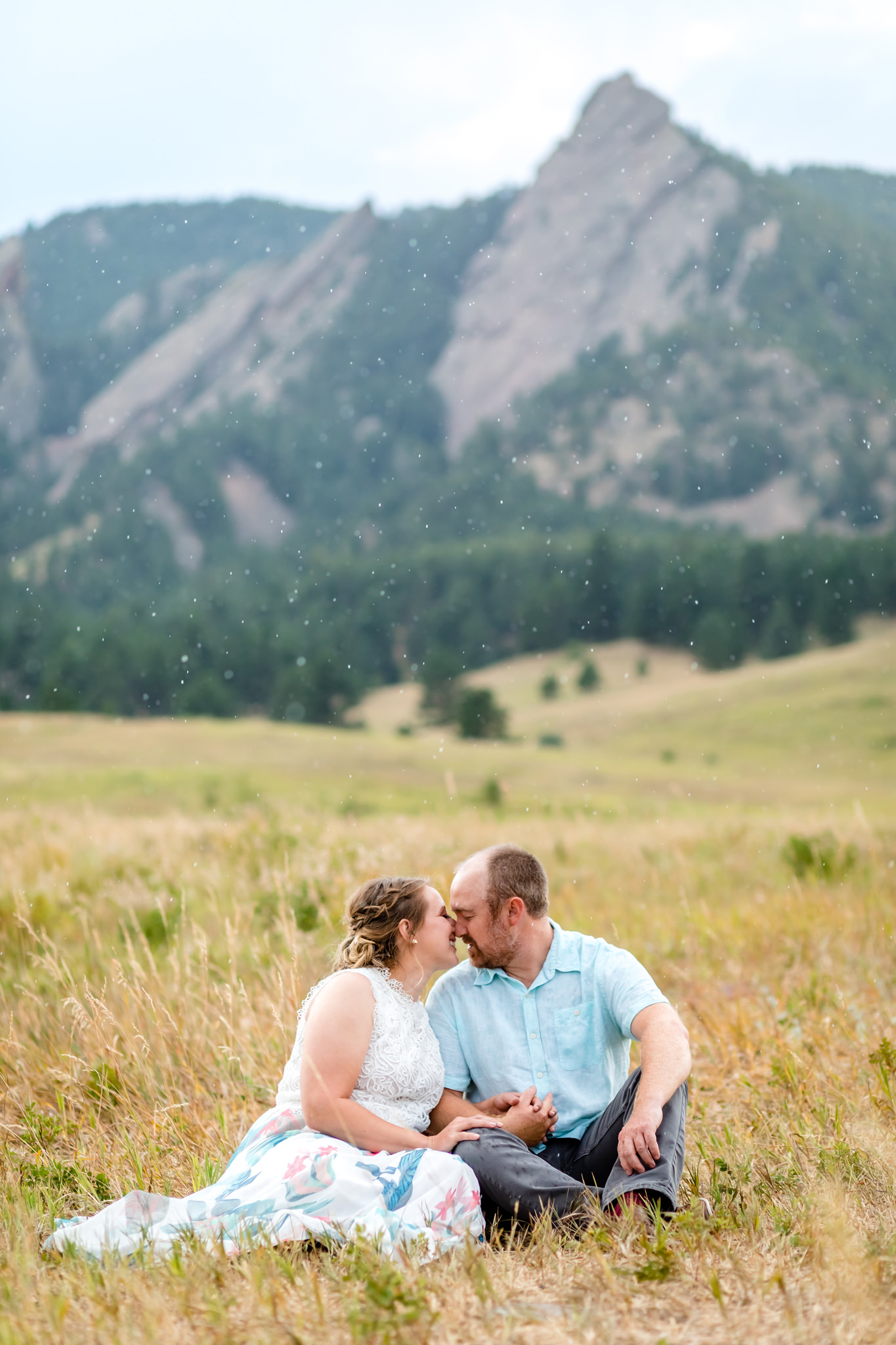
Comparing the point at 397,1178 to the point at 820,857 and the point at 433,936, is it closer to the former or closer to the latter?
the point at 433,936

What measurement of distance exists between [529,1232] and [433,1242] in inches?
11.7

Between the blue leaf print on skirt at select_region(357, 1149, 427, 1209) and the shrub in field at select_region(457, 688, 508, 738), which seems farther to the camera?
the shrub in field at select_region(457, 688, 508, 738)

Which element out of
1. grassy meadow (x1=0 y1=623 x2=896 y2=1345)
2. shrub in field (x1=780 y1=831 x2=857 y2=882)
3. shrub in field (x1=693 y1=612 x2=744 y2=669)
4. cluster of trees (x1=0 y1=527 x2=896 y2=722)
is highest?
cluster of trees (x1=0 y1=527 x2=896 y2=722)

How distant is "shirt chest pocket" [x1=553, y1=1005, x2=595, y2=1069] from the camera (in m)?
3.57

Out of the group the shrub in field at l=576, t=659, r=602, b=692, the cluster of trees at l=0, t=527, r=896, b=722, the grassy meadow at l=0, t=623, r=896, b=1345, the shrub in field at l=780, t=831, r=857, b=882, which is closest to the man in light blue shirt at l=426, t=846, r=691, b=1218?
the grassy meadow at l=0, t=623, r=896, b=1345

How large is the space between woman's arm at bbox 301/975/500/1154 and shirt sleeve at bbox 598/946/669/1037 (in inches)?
20.3

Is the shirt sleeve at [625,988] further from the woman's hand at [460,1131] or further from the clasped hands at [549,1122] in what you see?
the woman's hand at [460,1131]

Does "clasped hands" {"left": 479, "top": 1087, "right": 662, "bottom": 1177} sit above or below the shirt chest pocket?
below

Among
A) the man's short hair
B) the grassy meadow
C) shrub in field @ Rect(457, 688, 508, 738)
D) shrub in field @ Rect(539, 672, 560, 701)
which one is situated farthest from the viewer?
shrub in field @ Rect(539, 672, 560, 701)

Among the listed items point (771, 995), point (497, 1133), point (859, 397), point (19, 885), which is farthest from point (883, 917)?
point (859, 397)

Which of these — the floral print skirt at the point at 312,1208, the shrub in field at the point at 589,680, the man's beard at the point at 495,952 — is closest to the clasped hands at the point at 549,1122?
the floral print skirt at the point at 312,1208

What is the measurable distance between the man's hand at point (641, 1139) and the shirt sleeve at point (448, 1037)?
614 millimetres

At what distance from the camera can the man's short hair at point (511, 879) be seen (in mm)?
3494

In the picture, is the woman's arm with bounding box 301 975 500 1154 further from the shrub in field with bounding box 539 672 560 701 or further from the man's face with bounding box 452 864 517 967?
the shrub in field with bounding box 539 672 560 701
